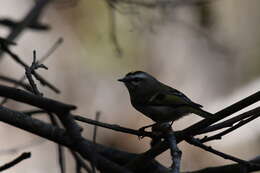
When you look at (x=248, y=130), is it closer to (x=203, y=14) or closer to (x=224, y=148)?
(x=224, y=148)

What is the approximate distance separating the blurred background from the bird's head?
8.67 ft

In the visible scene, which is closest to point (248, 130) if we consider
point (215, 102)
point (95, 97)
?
point (215, 102)

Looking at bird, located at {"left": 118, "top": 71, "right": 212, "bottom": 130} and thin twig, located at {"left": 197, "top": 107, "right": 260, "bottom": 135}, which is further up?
thin twig, located at {"left": 197, "top": 107, "right": 260, "bottom": 135}

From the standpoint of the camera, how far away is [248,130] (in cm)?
696

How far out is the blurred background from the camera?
7398 millimetres

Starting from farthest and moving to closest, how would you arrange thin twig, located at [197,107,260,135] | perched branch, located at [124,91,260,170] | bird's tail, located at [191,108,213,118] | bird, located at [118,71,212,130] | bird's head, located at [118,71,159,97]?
bird's head, located at [118,71,159,97]
bird, located at [118,71,212,130]
bird's tail, located at [191,108,213,118]
thin twig, located at [197,107,260,135]
perched branch, located at [124,91,260,170]

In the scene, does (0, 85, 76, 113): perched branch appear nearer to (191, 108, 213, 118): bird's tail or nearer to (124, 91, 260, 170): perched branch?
(124, 91, 260, 170): perched branch

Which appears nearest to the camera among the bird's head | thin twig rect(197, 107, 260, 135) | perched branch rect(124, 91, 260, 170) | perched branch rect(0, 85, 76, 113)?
perched branch rect(0, 85, 76, 113)

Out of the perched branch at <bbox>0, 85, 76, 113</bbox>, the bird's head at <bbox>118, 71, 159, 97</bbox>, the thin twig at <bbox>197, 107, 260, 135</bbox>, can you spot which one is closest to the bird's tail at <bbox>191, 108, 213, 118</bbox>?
the bird's head at <bbox>118, 71, 159, 97</bbox>

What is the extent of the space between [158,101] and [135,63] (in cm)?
397

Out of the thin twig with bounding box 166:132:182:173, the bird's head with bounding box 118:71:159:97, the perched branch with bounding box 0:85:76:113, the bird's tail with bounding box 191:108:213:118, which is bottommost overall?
the thin twig with bounding box 166:132:182:173

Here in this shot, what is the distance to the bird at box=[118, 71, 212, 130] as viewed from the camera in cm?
378

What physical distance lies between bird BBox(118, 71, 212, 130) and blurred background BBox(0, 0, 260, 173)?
8.86 feet

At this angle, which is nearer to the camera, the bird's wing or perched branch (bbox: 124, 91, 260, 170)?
perched branch (bbox: 124, 91, 260, 170)
